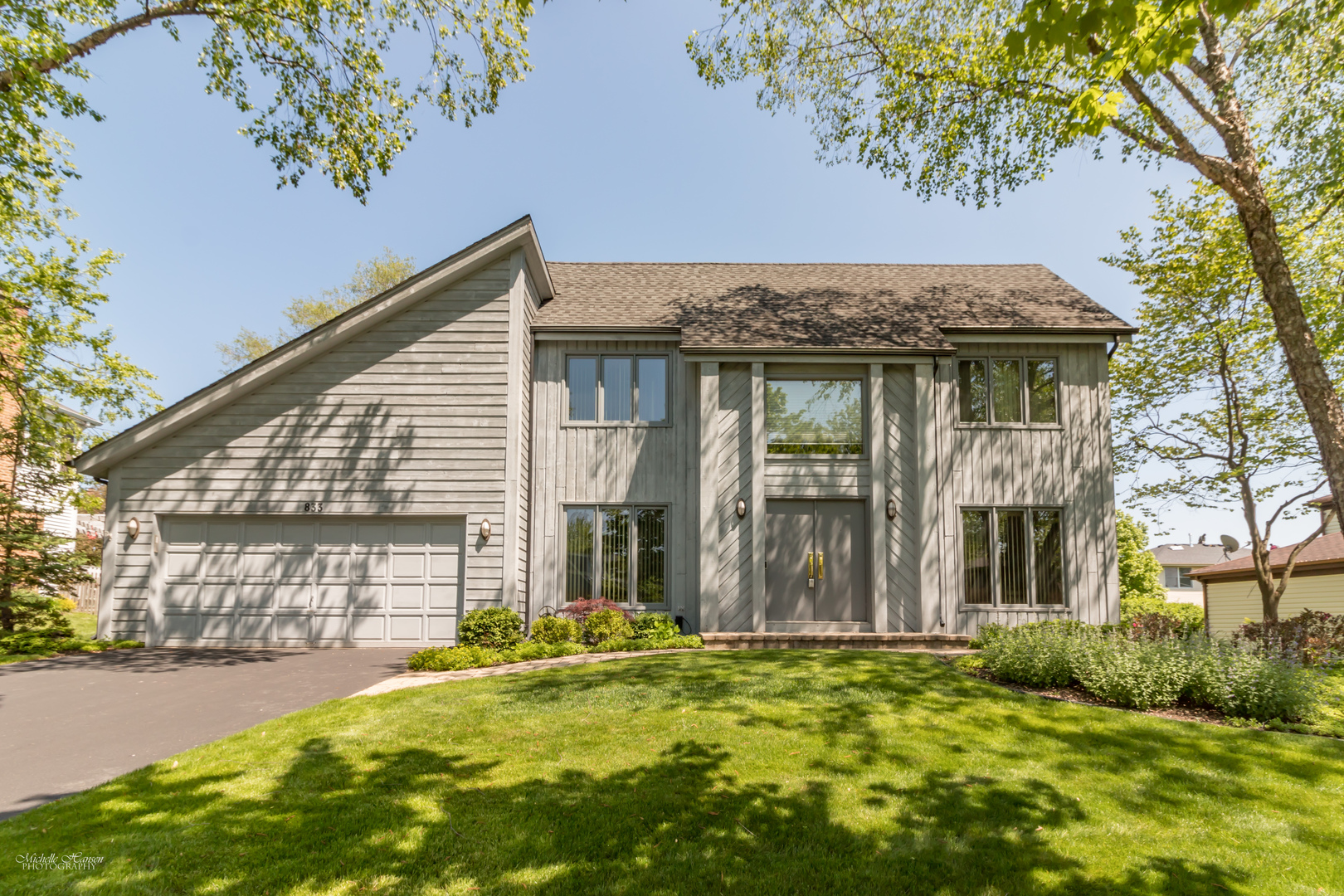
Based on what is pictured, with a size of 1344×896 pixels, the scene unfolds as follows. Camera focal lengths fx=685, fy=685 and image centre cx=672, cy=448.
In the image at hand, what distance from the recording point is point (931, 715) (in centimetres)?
646

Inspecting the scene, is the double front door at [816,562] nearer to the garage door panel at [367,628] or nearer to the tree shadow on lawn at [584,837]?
the garage door panel at [367,628]

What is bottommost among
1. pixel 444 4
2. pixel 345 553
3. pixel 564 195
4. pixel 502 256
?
pixel 345 553

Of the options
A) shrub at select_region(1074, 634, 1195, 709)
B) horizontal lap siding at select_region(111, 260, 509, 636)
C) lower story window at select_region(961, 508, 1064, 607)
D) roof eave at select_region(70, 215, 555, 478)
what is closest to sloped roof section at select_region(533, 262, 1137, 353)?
roof eave at select_region(70, 215, 555, 478)

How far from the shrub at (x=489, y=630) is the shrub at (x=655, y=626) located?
6.61 feet

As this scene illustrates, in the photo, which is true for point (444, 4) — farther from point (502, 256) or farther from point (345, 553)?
point (345, 553)

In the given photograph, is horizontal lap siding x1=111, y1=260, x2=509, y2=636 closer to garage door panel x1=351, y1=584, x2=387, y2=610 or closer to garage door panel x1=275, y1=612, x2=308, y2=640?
garage door panel x1=351, y1=584, x2=387, y2=610

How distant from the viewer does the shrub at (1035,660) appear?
25.2 feet

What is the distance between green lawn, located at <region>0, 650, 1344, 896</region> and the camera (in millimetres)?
3629

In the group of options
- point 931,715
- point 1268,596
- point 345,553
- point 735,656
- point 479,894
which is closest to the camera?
point 479,894

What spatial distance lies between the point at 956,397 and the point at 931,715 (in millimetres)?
8397

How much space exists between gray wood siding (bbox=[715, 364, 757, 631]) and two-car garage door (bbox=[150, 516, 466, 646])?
469 centimetres

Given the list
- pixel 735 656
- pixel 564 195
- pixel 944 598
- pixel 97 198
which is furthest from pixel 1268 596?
pixel 97 198

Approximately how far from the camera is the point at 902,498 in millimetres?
12625

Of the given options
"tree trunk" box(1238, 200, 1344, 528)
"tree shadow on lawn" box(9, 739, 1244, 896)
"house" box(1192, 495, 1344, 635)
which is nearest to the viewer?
"tree shadow on lawn" box(9, 739, 1244, 896)
